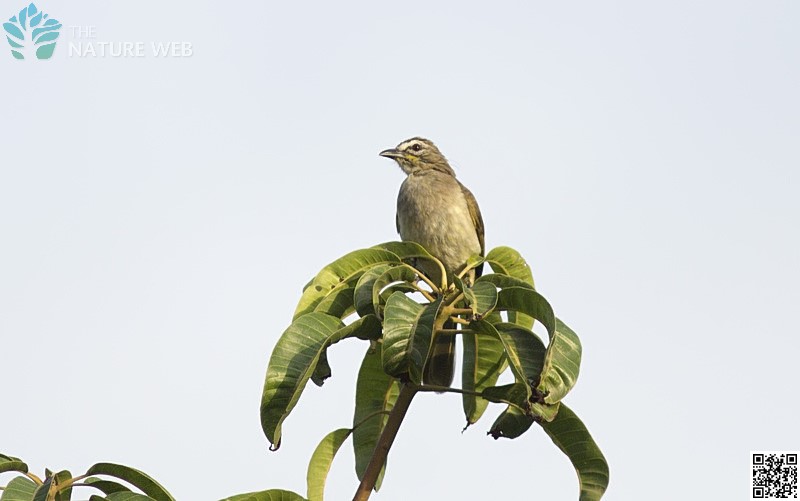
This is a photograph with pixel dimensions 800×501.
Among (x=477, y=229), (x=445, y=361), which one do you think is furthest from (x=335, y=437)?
(x=477, y=229)

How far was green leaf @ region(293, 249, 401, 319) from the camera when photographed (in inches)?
184

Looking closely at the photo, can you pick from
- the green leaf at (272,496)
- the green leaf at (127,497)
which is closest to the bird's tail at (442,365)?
the green leaf at (272,496)

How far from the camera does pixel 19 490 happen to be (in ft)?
11.3

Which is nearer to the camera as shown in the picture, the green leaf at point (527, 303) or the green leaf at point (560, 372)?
the green leaf at point (560, 372)

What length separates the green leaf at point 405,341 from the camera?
3.87m

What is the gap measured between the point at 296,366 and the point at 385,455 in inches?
18.5

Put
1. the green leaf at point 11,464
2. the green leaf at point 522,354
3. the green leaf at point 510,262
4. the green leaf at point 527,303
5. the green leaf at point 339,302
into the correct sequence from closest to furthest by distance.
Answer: the green leaf at point 11,464 → the green leaf at point 522,354 → the green leaf at point 527,303 → the green leaf at point 339,302 → the green leaf at point 510,262

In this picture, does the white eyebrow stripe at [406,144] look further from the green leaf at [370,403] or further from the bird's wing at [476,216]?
the green leaf at [370,403]

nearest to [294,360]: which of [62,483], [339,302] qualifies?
Answer: [339,302]

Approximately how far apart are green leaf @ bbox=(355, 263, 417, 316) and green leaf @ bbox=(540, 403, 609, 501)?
2.72ft

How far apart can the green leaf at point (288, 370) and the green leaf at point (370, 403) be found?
0.68 metres

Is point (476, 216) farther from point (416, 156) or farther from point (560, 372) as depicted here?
point (560, 372)

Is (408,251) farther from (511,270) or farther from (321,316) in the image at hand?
(321,316)

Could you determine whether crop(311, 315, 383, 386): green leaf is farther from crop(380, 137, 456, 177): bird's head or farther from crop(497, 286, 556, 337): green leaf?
crop(380, 137, 456, 177): bird's head
